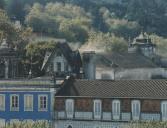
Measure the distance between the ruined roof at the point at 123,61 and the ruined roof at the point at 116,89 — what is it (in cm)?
2411

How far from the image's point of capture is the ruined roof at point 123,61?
281ft

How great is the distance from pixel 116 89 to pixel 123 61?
A: 29.1m

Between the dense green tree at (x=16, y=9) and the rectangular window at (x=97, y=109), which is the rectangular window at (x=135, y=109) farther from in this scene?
the dense green tree at (x=16, y=9)

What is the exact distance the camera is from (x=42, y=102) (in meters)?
60.3

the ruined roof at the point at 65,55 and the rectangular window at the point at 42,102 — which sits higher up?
the ruined roof at the point at 65,55

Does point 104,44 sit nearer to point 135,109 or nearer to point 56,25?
point 56,25

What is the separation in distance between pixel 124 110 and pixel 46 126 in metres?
6.80

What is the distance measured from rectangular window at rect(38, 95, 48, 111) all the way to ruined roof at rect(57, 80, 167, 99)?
138cm

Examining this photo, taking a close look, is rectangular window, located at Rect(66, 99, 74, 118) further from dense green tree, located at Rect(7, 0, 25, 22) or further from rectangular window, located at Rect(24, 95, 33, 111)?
dense green tree, located at Rect(7, 0, 25, 22)

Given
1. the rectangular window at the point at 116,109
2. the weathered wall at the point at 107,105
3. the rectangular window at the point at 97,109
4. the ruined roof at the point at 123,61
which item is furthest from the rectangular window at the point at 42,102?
the ruined roof at the point at 123,61

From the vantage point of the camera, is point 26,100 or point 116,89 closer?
point 116,89

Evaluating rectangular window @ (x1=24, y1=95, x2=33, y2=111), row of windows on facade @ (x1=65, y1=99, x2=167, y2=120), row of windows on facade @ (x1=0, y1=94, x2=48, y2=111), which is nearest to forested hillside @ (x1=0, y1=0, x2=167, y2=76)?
row of windows on facade @ (x1=0, y1=94, x2=48, y2=111)

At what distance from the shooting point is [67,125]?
5897 cm

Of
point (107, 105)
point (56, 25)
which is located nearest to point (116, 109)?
point (107, 105)
